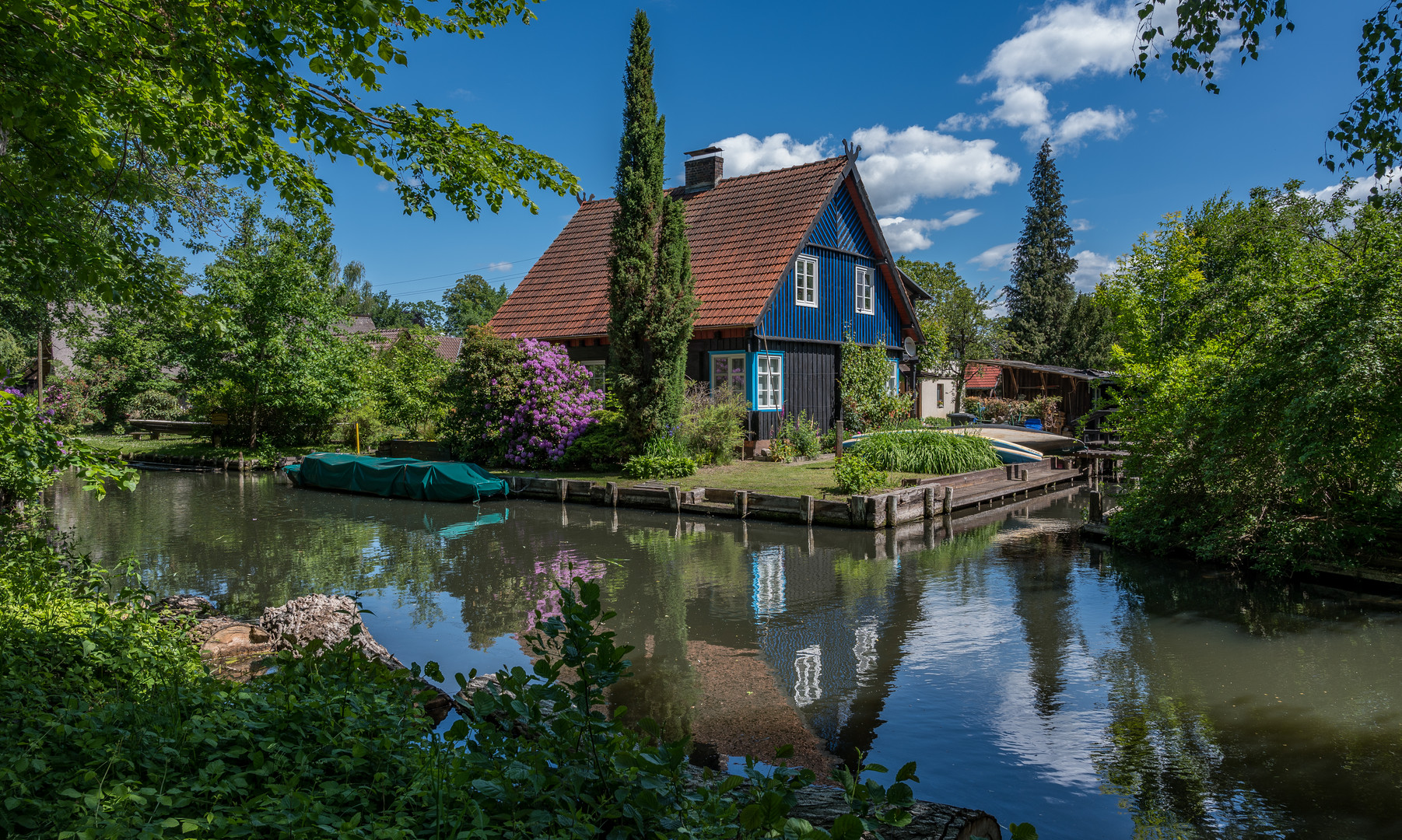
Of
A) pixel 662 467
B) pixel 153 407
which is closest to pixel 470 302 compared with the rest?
pixel 153 407

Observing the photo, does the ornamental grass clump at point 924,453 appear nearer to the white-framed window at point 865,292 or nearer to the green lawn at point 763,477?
the green lawn at point 763,477

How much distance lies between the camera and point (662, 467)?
19.0 m

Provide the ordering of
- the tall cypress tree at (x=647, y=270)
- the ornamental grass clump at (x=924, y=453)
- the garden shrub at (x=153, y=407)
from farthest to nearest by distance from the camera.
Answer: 1. the garden shrub at (x=153, y=407)
2. the tall cypress tree at (x=647, y=270)
3. the ornamental grass clump at (x=924, y=453)

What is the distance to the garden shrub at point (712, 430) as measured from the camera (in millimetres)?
20062

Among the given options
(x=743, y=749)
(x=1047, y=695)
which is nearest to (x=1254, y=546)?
(x=1047, y=695)

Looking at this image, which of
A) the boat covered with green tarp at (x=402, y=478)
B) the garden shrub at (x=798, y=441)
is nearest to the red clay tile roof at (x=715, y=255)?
the garden shrub at (x=798, y=441)

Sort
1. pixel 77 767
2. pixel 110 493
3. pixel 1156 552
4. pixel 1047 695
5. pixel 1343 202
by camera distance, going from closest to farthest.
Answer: pixel 77 767
pixel 1047 695
pixel 1156 552
pixel 110 493
pixel 1343 202

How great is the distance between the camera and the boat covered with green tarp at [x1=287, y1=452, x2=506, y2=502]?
61.0ft

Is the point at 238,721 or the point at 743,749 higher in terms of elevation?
the point at 238,721

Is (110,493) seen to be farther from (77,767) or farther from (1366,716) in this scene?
(1366,716)

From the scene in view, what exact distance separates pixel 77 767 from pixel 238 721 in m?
0.58

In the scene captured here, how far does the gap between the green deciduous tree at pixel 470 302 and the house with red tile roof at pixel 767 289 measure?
217ft

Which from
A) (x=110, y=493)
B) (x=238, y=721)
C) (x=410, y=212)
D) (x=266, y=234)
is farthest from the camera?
(x=266, y=234)

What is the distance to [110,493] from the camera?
2070cm
